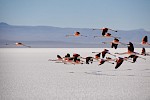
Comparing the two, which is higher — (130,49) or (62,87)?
(130,49)

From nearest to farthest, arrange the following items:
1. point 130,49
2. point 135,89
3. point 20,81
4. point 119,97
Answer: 1. point 130,49
2. point 119,97
3. point 135,89
4. point 20,81

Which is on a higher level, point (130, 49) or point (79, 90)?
point (130, 49)

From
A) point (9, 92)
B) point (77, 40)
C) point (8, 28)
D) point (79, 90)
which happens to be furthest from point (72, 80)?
point (8, 28)

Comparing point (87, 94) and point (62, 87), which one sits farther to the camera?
point (62, 87)

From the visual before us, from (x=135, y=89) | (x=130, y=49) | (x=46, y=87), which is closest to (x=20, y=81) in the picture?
(x=46, y=87)

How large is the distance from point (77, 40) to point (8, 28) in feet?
112

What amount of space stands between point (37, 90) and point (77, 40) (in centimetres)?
11540

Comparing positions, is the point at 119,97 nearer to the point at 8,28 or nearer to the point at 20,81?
the point at 20,81

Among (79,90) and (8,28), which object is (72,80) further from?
(8,28)

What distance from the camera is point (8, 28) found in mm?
139125

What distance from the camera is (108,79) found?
22.7 ft

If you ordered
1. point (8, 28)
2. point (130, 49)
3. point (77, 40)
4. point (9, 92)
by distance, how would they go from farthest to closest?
point (8, 28) → point (77, 40) → point (9, 92) → point (130, 49)

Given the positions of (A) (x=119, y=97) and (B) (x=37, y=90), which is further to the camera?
(B) (x=37, y=90)

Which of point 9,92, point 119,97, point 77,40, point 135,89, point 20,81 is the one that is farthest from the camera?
point 77,40
